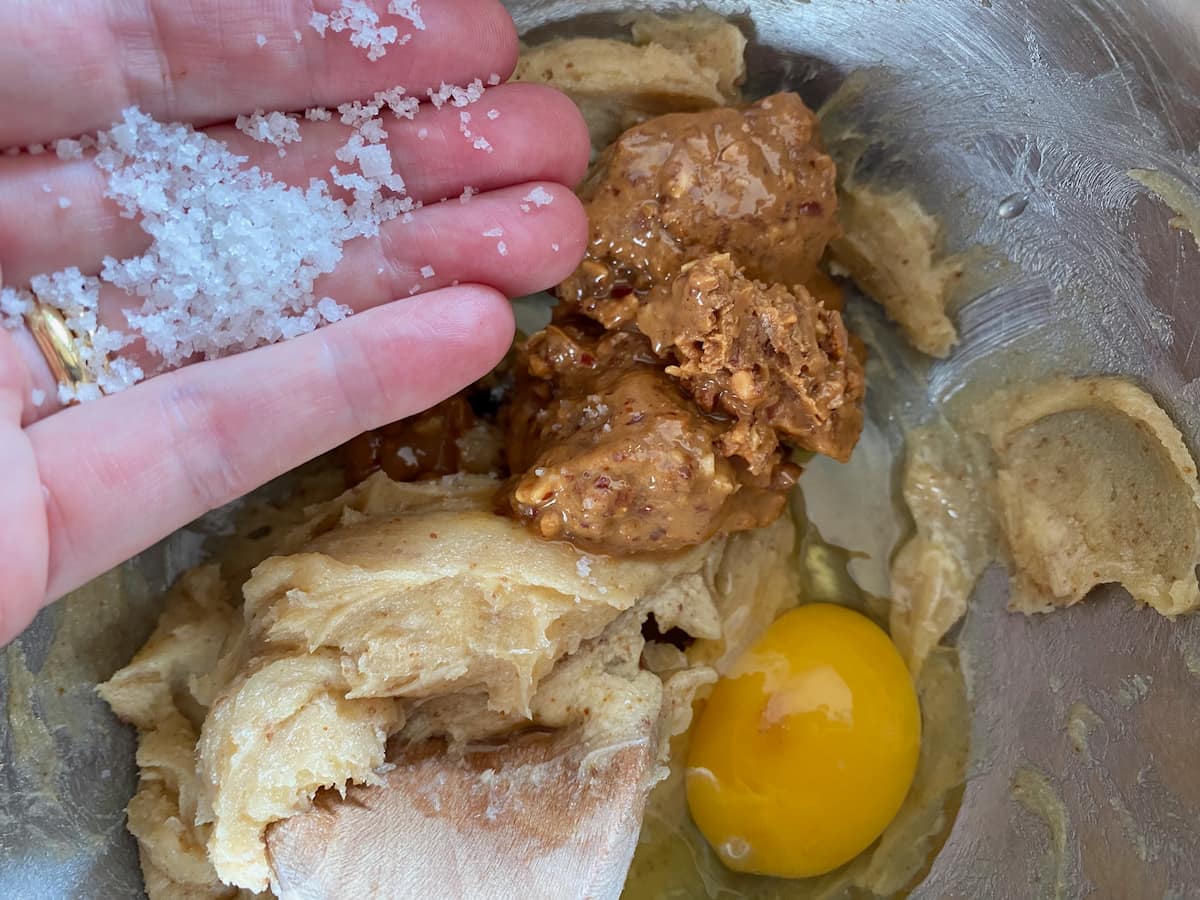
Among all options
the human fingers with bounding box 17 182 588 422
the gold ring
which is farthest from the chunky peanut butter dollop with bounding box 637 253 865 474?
the gold ring

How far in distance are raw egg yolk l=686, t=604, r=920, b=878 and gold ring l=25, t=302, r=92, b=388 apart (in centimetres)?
137

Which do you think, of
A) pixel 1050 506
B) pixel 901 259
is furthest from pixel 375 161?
pixel 1050 506

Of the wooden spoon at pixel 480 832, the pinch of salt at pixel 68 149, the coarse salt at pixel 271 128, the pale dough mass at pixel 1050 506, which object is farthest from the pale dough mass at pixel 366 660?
the pinch of salt at pixel 68 149

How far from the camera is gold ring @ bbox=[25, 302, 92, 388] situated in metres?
1.61

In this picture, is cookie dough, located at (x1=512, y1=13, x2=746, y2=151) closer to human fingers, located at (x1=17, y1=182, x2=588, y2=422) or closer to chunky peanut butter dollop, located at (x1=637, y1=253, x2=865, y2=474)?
human fingers, located at (x1=17, y1=182, x2=588, y2=422)

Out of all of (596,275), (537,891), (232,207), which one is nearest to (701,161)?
(596,275)

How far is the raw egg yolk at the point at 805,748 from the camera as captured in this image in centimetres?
198

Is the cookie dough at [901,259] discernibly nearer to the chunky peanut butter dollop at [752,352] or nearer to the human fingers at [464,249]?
the chunky peanut butter dollop at [752,352]

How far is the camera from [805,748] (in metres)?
1.97

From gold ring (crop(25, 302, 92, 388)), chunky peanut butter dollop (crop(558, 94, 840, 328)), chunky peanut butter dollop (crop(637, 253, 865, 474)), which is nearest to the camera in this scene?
gold ring (crop(25, 302, 92, 388))

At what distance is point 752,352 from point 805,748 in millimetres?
825

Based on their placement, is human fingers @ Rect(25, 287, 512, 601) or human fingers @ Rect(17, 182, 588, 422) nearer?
human fingers @ Rect(25, 287, 512, 601)

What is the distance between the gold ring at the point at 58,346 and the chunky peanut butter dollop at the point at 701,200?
2.82 feet

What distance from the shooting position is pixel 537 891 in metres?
1.67
